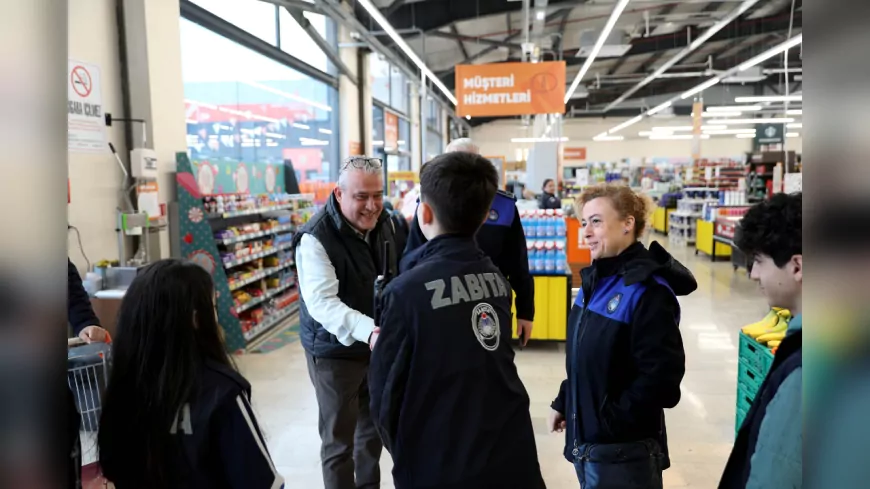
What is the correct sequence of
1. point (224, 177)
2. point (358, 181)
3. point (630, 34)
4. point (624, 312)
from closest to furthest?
1. point (624, 312)
2. point (358, 181)
3. point (224, 177)
4. point (630, 34)

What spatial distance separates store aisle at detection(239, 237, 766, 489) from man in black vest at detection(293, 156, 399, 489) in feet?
3.38

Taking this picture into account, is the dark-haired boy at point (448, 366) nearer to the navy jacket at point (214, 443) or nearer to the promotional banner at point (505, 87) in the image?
the navy jacket at point (214, 443)

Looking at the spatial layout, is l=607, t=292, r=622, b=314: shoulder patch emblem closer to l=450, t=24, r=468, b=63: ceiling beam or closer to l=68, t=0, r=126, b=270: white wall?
l=68, t=0, r=126, b=270: white wall

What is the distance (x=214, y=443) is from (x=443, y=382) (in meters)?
0.59

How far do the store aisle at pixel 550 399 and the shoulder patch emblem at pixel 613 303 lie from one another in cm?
195

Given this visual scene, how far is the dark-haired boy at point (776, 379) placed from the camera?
3.25ft

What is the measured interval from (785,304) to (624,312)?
26.4 inches

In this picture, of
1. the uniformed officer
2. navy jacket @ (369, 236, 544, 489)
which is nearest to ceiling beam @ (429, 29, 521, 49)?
the uniformed officer

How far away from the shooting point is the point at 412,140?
19328mm

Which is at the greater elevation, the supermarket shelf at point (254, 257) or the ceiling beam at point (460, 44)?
the ceiling beam at point (460, 44)

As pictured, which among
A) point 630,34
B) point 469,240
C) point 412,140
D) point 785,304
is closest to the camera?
point 785,304

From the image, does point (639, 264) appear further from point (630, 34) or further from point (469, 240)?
point (630, 34)

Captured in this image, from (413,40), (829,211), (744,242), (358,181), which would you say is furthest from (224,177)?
(413,40)

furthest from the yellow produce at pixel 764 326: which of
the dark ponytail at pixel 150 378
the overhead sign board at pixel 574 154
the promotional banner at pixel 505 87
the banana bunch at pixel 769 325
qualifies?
the overhead sign board at pixel 574 154
